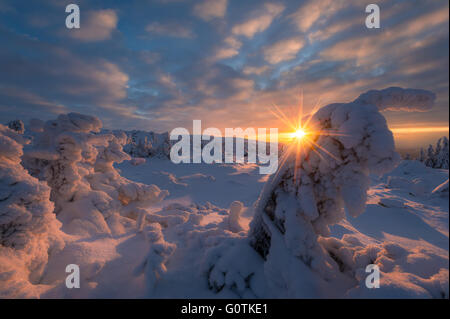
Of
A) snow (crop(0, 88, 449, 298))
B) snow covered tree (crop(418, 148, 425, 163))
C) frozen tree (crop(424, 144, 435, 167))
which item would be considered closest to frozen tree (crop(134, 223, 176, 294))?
snow (crop(0, 88, 449, 298))

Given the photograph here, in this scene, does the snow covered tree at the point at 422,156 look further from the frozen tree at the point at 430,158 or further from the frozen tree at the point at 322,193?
the frozen tree at the point at 322,193

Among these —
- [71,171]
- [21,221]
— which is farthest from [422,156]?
[21,221]

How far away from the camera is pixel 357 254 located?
2613 mm

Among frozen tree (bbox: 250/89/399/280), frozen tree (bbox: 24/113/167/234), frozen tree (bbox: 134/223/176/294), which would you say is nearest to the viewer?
frozen tree (bbox: 250/89/399/280)

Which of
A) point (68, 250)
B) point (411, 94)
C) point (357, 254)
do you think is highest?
point (411, 94)

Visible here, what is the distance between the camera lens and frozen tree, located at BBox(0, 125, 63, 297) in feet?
8.35

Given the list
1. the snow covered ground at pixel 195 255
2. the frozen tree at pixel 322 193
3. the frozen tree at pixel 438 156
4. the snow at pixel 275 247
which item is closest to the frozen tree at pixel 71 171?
the snow at pixel 275 247

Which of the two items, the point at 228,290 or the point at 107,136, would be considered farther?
the point at 107,136

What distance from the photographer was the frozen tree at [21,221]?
254 cm

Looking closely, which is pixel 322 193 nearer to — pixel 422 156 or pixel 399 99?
pixel 399 99

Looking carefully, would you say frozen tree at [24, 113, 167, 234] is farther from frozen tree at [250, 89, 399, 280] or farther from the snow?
frozen tree at [250, 89, 399, 280]

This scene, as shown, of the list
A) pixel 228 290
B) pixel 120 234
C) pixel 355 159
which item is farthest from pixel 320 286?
pixel 120 234
